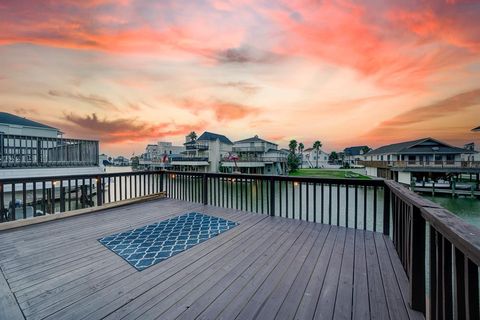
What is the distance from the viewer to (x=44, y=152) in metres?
7.04

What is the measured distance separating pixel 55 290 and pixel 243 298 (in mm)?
1678

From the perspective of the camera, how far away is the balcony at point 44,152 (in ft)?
20.1

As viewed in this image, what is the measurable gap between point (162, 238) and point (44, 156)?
7611mm

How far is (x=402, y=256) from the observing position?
2062 mm

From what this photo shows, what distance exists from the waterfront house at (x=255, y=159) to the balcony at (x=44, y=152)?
1810 centimetres

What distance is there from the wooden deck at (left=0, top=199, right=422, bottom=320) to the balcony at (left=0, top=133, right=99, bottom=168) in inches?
204

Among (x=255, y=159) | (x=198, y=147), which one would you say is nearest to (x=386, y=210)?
(x=255, y=159)

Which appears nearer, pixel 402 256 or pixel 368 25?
pixel 402 256

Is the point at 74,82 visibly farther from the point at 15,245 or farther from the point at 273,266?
the point at 273,266

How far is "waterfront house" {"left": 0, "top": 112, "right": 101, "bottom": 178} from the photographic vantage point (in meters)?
6.04

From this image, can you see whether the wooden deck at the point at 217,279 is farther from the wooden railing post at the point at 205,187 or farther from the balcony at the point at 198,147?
the balcony at the point at 198,147

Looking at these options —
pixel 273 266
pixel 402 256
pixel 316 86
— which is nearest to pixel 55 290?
pixel 273 266

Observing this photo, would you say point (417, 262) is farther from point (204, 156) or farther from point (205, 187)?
point (204, 156)

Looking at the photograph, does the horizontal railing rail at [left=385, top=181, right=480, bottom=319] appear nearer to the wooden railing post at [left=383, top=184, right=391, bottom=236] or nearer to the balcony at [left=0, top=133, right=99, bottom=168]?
the wooden railing post at [left=383, top=184, right=391, bottom=236]
